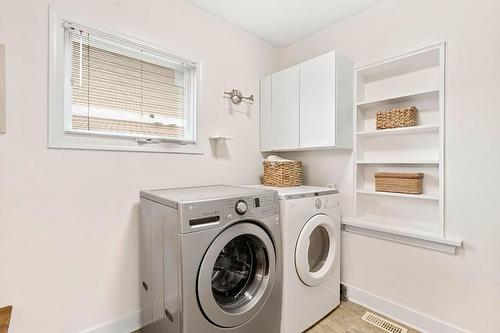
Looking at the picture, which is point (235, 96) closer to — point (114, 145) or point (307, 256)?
point (114, 145)

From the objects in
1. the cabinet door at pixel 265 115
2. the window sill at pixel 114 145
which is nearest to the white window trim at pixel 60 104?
the window sill at pixel 114 145

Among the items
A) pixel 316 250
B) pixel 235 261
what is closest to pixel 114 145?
pixel 235 261

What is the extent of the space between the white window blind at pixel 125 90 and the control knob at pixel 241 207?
2.74ft

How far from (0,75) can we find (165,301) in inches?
57.1

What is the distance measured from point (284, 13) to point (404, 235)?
198cm

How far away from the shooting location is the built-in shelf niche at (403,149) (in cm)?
163

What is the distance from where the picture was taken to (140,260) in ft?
5.55

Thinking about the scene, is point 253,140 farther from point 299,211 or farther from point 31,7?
point 31,7

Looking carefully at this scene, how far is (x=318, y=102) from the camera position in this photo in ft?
6.44

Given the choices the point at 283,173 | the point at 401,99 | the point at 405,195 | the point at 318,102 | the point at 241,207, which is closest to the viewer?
the point at 241,207

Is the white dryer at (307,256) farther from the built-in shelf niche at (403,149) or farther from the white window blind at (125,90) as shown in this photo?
the white window blind at (125,90)

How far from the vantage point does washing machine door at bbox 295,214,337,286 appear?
162 centimetres

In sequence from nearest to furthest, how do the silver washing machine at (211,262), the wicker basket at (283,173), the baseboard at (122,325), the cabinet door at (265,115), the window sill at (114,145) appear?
the silver washing machine at (211,262) < the window sill at (114,145) < the baseboard at (122,325) < the wicker basket at (283,173) < the cabinet door at (265,115)

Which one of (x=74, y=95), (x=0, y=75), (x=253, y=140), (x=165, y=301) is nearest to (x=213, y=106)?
(x=253, y=140)
